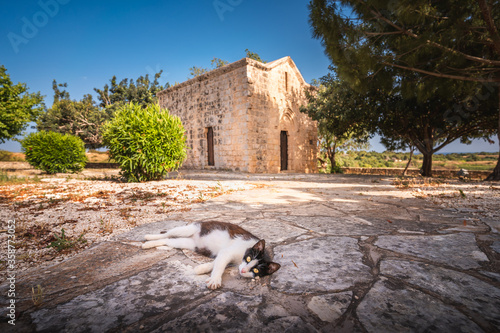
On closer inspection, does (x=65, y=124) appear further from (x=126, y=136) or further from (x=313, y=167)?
(x=313, y=167)

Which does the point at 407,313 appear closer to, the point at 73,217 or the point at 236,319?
the point at 236,319

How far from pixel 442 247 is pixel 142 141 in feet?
19.5

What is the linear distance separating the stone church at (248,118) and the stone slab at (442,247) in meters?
9.41

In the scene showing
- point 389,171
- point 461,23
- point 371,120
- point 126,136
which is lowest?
point 389,171

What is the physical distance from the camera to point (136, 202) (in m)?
3.76

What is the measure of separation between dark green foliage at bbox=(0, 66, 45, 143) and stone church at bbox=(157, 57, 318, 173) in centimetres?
723

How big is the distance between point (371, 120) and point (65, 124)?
86.9 ft

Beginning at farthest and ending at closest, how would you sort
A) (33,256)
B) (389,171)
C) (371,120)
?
(389,171)
(371,120)
(33,256)

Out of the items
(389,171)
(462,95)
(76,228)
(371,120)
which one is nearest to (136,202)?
(76,228)

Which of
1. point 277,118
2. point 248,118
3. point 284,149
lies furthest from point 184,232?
point 284,149

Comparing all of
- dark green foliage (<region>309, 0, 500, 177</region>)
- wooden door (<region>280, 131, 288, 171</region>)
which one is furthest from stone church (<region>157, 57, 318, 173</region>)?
dark green foliage (<region>309, 0, 500, 177</region>)

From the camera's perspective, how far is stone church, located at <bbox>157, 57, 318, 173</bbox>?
37.2 feet

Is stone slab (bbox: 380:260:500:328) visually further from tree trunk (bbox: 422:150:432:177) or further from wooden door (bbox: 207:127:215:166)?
wooden door (bbox: 207:127:215:166)

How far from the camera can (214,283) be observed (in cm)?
133
